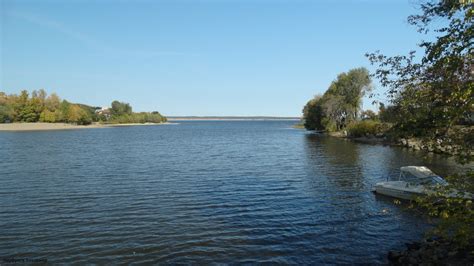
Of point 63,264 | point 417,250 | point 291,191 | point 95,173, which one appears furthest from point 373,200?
point 95,173

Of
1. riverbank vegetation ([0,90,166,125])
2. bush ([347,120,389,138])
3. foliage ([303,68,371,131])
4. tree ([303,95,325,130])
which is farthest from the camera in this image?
riverbank vegetation ([0,90,166,125])

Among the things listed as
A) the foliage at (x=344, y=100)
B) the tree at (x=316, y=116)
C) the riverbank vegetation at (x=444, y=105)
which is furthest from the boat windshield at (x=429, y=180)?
the tree at (x=316, y=116)

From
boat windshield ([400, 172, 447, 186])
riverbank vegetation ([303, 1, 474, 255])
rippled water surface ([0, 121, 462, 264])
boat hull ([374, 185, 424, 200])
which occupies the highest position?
riverbank vegetation ([303, 1, 474, 255])

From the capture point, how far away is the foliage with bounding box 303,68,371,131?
102 metres

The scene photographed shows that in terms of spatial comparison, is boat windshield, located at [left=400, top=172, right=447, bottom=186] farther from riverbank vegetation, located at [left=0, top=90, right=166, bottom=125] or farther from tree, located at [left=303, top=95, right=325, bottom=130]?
riverbank vegetation, located at [left=0, top=90, right=166, bottom=125]

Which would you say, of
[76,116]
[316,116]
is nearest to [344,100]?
[316,116]

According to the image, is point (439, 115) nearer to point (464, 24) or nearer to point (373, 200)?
point (464, 24)

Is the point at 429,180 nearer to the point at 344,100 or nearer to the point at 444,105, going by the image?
the point at 444,105

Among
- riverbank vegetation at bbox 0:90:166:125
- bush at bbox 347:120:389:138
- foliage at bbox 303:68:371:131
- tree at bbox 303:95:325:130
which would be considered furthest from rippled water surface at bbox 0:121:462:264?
riverbank vegetation at bbox 0:90:166:125

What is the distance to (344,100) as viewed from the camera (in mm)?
106688

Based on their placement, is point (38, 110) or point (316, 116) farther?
point (38, 110)

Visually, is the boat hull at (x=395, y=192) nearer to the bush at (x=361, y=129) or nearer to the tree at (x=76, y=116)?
the bush at (x=361, y=129)

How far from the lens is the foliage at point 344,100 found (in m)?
102

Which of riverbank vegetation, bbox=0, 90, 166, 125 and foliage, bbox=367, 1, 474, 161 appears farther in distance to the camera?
riverbank vegetation, bbox=0, 90, 166, 125
